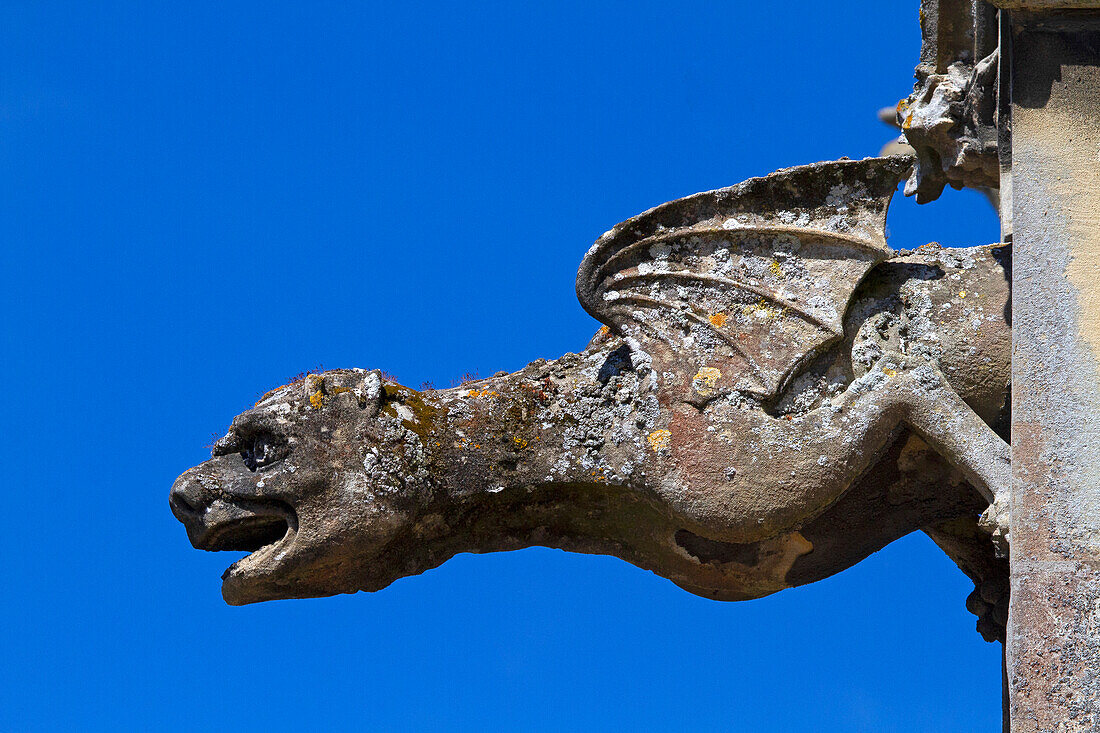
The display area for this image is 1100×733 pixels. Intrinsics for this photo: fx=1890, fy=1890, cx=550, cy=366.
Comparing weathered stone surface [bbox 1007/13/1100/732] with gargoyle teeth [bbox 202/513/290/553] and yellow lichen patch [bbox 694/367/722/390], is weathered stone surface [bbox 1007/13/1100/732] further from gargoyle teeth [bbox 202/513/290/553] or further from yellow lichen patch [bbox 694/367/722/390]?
gargoyle teeth [bbox 202/513/290/553]

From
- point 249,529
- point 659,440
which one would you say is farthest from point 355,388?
point 659,440

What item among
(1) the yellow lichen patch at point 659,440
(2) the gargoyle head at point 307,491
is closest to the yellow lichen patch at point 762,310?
(1) the yellow lichen patch at point 659,440

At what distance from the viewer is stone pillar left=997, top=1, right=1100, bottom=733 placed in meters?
5.49

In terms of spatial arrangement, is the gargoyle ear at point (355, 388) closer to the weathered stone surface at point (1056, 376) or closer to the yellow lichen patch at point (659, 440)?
the yellow lichen patch at point (659, 440)

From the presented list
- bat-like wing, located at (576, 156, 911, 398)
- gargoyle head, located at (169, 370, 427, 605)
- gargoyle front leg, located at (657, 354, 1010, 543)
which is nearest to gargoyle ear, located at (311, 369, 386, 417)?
gargoyle head, located at (169, 370, 427, 605)

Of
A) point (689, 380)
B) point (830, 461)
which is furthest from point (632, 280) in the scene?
point (830, 461)

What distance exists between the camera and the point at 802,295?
6406 mm

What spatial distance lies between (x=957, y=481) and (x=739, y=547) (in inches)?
30.9

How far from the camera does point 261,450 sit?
6.55 m

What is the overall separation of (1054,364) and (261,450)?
2672 millimetres

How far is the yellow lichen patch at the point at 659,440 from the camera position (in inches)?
247

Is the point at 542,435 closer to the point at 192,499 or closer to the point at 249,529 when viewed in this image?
the point at 249,529

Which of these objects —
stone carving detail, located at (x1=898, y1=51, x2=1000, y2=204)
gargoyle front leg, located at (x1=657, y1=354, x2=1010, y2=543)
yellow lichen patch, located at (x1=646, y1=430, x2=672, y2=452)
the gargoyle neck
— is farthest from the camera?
stone carving detail, located at (x1=898, y1=51, x2=1000, y2=204)

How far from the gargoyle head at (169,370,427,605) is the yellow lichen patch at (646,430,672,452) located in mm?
806
